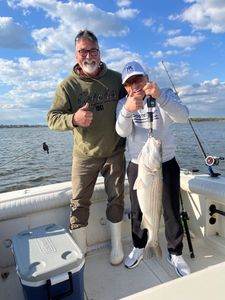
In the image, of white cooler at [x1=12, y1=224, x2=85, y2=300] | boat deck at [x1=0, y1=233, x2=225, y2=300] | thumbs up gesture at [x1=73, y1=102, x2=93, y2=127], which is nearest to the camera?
white cooler at [x1=12, y1=224, x2=85, y2=300]

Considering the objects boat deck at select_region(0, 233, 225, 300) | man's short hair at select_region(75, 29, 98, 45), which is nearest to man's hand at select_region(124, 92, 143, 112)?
man's short hair at select_region(75, 29, 98, 45)

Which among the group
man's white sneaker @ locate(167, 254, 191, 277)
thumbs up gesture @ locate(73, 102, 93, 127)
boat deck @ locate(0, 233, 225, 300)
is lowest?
boat deck @ locate(0, 233, 225, 300)

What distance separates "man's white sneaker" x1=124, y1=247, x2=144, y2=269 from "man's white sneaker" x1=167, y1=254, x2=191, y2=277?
0.35m

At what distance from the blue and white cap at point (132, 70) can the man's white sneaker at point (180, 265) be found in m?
1.95

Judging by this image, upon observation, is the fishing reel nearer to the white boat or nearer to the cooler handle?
the white boat

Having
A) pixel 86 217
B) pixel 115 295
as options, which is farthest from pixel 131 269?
pixel 86 217

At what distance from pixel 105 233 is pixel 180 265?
1.05 metres

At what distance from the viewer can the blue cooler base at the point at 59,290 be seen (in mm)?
2055

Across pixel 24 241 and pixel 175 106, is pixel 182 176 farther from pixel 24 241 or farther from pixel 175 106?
pixel 24 241

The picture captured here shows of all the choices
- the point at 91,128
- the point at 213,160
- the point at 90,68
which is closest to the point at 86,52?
the point at 90,68

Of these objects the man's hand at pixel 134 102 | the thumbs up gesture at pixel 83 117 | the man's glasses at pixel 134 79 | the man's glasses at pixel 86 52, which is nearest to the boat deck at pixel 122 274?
the thumbs up gesture at pixel 83 117

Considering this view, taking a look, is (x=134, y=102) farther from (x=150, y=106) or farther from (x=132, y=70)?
(x=132, y=70)

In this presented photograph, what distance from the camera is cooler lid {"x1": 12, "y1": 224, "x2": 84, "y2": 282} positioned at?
2061 millimetres

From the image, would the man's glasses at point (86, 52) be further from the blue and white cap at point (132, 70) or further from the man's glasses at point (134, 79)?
the man's glasses at point (134, 79)
